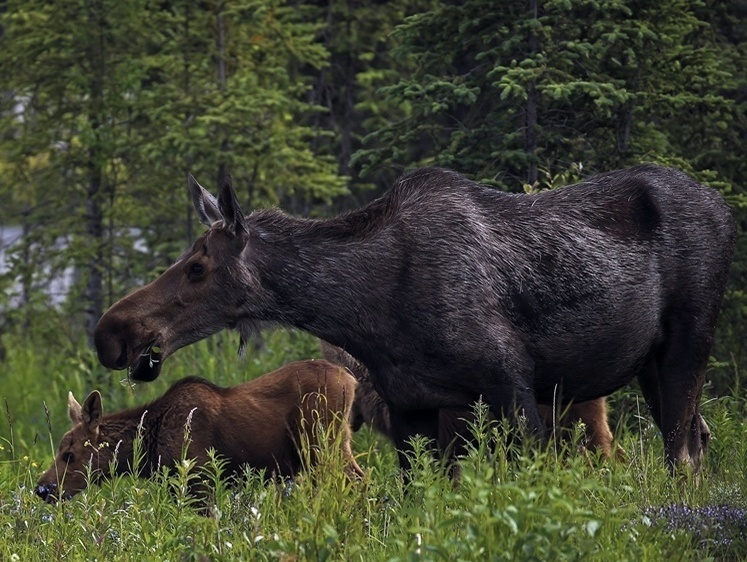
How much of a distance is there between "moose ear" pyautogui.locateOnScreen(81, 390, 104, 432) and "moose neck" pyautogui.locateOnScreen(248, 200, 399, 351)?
1.58 meters

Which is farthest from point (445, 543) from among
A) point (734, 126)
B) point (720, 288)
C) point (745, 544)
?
point (734, 126)

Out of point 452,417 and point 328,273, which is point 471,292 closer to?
point 328,273

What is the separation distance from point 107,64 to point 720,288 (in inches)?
293

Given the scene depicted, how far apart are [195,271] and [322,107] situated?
614 cm

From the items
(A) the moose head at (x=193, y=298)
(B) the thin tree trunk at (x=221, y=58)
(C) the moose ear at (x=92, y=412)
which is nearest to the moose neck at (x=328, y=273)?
(A) the moose head at (x=193, y=298)

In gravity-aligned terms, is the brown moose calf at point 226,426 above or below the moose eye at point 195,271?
below

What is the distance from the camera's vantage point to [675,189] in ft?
25.5

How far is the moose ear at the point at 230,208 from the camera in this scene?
710cm

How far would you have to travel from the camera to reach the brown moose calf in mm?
8172

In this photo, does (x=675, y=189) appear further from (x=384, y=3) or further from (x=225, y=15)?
(x=384, y=3)

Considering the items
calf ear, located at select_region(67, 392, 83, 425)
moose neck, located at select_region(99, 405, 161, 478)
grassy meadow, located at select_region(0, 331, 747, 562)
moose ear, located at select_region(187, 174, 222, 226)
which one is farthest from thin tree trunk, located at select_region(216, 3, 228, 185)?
grassy meadow, located at select_region(0, 331, 747, 562)

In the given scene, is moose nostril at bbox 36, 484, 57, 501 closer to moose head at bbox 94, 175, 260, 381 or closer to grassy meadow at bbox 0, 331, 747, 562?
grassy meadow at bbox 0, 331, 747, 562

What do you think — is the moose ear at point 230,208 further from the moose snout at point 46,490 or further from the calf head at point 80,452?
the moose snout at point 46,490

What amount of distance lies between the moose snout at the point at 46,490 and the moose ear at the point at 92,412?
0.51 meters
